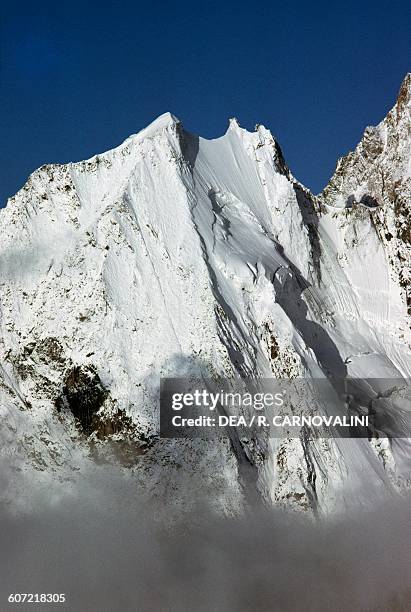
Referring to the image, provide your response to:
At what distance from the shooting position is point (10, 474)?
53875mm

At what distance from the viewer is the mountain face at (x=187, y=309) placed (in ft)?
169

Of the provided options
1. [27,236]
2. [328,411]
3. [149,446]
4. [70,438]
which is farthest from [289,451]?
[27,236]

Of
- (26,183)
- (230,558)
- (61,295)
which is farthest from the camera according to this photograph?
(26,183)

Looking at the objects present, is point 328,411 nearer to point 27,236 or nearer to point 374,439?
point 374,439

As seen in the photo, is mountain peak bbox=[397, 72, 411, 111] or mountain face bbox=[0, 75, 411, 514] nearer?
mountain face bbox=[0, 75, 411, 514]

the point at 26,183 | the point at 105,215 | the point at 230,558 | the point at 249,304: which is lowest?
the point at 230,558

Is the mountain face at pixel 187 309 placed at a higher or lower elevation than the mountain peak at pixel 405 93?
lower

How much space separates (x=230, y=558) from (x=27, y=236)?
71.8 feet

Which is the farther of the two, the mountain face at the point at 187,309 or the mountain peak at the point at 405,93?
the mountain peak at the point at 405,93

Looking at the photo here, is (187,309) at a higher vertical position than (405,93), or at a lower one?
lower

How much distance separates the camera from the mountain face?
169 ft

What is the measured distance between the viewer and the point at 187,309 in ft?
177

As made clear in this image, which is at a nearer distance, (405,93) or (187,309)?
(187,309)

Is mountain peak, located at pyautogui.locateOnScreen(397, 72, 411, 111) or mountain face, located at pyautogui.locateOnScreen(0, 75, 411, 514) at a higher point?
mountain peak, located at pyautogui.locateOnScreen(397, 72, 411, 111)
